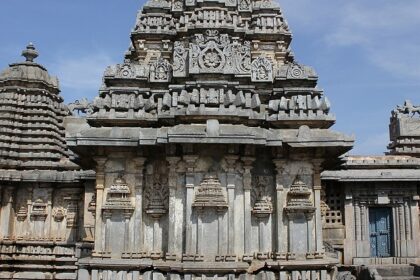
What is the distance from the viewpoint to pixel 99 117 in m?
10.4

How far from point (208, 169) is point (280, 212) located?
1.69 meters

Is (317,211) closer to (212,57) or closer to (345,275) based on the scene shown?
(212,57)

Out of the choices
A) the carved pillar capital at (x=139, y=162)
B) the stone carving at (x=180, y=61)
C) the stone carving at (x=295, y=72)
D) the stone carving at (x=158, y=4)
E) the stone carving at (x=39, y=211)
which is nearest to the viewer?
the carved pillar capital at (x=139, y=162)

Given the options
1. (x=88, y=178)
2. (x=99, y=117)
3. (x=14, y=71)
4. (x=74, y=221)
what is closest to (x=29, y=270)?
(x=74, y=221)

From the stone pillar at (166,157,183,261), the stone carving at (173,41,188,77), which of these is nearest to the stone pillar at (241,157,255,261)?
the stone pillar at (166,157,183,261)

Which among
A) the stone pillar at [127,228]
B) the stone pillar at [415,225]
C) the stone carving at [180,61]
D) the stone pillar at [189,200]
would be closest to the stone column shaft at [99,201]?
the stone pillar at [127,228]

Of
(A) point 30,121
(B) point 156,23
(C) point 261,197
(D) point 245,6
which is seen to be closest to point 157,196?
(C) point 261,197

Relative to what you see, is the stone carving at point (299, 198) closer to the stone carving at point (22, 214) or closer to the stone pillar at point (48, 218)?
the stone pillar at point (48, 218)

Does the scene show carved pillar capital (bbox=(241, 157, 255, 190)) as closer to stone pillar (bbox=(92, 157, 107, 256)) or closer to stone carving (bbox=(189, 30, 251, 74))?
stone carving (bbox=(189, 30, 251, 74))

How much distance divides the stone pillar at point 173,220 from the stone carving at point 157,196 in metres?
0.31

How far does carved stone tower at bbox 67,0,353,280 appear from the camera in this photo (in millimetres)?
9539

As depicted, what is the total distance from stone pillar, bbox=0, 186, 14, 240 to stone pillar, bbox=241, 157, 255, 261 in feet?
40.4

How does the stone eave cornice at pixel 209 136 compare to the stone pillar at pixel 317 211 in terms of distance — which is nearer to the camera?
the stone eave cornice at pixel 209 136

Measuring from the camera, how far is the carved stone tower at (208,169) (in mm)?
9539
